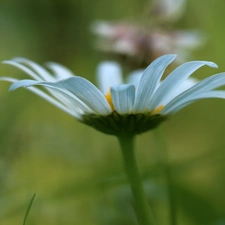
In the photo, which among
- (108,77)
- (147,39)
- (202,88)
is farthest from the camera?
(147,39)

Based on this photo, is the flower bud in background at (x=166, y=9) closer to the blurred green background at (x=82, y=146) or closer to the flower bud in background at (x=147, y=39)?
the flower bud in background at (x=147, y=39)

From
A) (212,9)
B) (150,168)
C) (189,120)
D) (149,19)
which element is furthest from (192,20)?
(150,168)

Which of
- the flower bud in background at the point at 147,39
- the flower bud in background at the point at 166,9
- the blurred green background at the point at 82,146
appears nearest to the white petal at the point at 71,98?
the blurred green background at the point at 82,146

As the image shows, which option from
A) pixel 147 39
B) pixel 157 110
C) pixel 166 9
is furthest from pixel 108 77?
pixel 166 9

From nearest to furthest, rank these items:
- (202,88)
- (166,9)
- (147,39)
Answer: (202,88) < (147,39) < (166,9)

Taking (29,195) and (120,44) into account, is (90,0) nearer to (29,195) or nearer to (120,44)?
(120,44)

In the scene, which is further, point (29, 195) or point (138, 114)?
point (29, 195)

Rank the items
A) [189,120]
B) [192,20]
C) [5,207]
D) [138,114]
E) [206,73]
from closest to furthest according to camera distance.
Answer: [138,114], [5,207], [189,120], [206,73], [192,20]

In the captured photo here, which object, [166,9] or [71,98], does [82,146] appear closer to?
[166,9]
